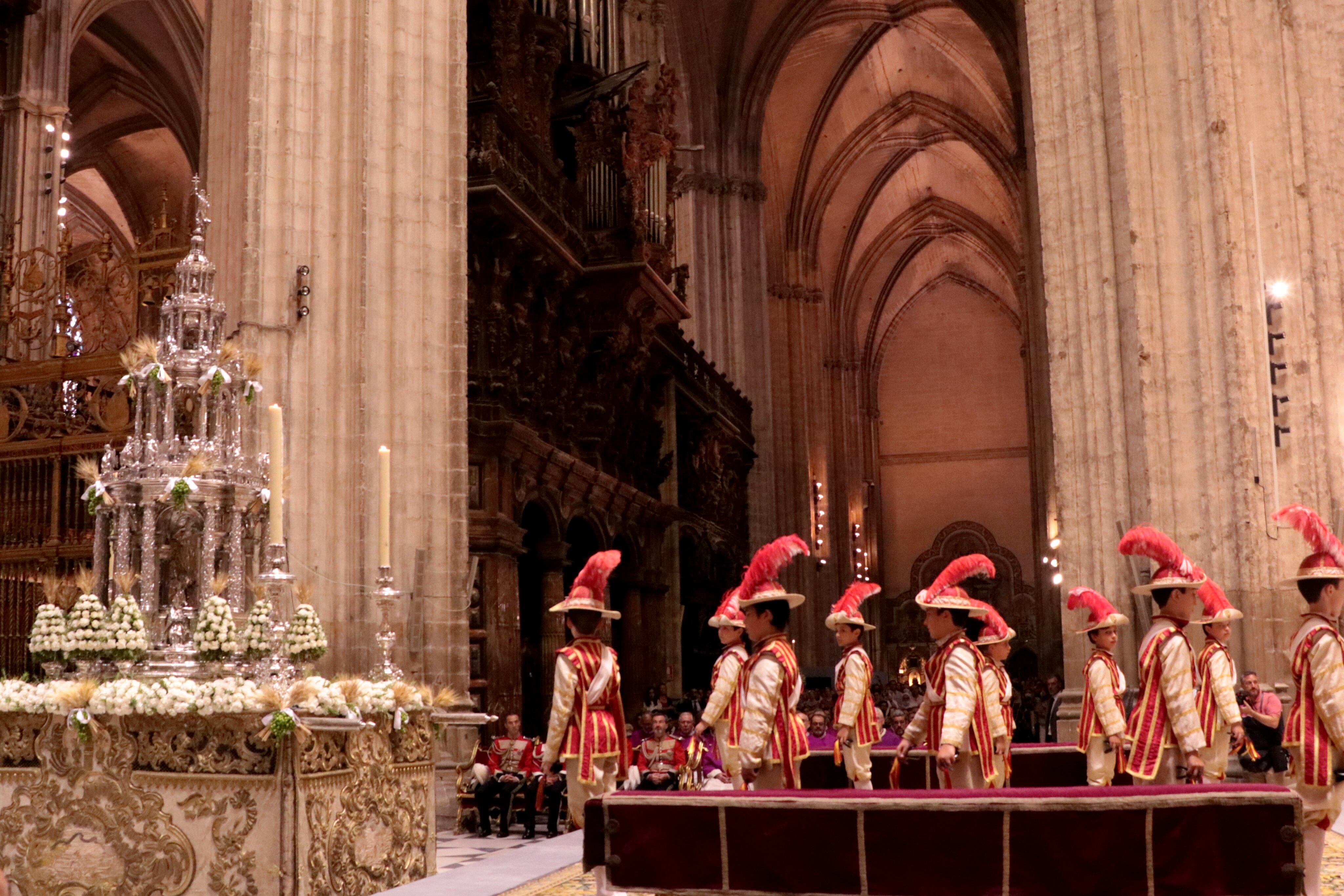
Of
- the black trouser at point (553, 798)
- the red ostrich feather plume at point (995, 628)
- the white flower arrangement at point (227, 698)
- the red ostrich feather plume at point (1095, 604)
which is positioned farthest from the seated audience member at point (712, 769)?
the white flower arrangement at point (227, 698)

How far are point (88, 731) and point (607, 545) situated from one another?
12.1m

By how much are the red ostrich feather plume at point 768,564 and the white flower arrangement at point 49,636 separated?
131 inches

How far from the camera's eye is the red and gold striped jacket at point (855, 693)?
7242 mm

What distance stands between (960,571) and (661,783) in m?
4.88

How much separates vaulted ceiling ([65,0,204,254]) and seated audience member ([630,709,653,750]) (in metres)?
11.5

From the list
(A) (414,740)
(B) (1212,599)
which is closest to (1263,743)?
(B) (1212,599)

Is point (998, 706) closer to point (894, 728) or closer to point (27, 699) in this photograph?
point (27, 699)

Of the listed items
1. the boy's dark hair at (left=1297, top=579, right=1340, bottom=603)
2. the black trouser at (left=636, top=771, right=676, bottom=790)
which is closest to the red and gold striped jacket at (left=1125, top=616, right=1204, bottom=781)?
the boy's dark hair at (left=1297, top=579, right=1340, bottom=603)

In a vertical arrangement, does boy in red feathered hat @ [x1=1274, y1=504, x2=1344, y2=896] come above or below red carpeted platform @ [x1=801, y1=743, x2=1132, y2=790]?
above

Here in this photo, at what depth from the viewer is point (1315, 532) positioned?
5926mm

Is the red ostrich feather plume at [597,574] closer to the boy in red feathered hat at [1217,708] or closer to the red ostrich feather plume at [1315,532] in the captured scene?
the boy in red feathered hat at [1217,708]

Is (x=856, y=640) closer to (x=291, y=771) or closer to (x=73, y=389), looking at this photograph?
(x=291, y=771)

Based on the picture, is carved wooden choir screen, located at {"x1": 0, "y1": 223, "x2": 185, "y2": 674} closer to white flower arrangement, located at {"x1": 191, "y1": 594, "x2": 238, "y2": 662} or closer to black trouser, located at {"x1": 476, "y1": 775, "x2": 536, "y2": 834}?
black trouser, located at {"x1": 476, "y1": 775, "x2": 536, "y2": 834}

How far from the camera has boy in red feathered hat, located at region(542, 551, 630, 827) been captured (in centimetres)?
675
